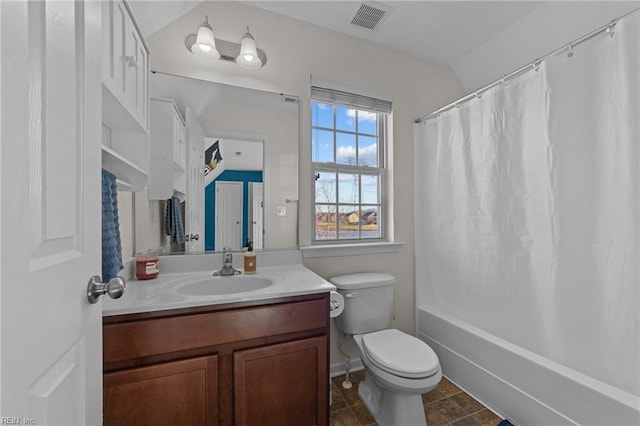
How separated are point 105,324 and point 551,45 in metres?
2.84

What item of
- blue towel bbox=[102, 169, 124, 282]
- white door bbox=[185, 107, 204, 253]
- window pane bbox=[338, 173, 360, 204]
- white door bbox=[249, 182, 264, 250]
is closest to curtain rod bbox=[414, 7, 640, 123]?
window pane bbox=[338, 173, 360, 204]

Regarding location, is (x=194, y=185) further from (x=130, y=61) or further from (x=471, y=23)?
(x=471, y=23)

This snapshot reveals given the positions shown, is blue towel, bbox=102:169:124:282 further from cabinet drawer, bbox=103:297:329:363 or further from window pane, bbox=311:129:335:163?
window pane, bbox=311:129:335:163

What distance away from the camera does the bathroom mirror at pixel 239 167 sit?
1563 mm

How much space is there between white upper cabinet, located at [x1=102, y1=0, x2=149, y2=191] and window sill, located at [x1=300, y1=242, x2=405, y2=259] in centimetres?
102

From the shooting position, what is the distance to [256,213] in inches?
67.8

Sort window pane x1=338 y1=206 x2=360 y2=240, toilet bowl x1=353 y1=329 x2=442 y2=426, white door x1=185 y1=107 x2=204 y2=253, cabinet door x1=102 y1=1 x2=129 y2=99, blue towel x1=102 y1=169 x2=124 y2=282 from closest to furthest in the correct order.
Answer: cabinet door x1=102 y1=1 x2=129 y2=99 → blue towel x1=102 y1=169 x2=124 y2=282 → toilet bowl x1=353 y1=329 x2=442 y2=426 → white door x1=185 y1=107 x2=204 y2=253 → window pane x1=338 y1=206 x2=360 y2=240

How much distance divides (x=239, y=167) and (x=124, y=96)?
77 centimetres

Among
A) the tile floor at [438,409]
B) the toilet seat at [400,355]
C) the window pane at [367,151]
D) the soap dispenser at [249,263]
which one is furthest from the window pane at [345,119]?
the tile floor at [438,409]

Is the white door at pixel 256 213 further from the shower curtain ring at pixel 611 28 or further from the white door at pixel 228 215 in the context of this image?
the shower curtain ring at pixel 611 28

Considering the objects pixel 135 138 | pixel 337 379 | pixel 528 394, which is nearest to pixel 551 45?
pixel 528 394

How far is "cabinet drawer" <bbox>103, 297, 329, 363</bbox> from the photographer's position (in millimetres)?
990

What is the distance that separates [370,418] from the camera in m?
1.54

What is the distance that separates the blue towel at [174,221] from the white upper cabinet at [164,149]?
0.16 feet
